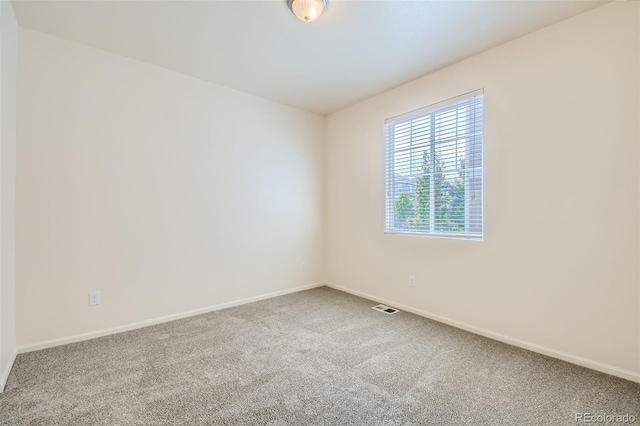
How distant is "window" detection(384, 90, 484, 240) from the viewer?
2.76 meters

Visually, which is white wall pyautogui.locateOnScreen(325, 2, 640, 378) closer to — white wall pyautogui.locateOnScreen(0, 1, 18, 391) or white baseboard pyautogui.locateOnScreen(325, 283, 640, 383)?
white baseboard pyautogui.locateOnScreen(325, 283, 640, 383)

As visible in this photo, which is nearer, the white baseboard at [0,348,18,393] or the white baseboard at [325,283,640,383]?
the white baseboard at [0,348,18,393]

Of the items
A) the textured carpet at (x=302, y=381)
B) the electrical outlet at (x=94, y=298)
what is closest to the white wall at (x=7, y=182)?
the textured carpet at (x=302, y=381)

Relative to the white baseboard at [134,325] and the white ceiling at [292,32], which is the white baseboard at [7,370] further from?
the white ceiling at [292,32]

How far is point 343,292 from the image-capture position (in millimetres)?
4074

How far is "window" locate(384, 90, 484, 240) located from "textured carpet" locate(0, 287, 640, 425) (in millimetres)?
1110

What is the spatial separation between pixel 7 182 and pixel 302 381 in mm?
2530

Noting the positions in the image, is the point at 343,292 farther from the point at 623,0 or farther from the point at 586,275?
the point at 623,0

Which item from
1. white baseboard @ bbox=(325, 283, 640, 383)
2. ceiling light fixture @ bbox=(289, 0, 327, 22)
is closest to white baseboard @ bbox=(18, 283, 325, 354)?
white baseboard @ bbox=(325, 283, 640, 383)

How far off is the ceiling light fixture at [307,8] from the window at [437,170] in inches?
63.8

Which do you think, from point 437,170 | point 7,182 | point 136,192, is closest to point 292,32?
point 437,170

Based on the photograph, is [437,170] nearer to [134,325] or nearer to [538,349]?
[538,349]

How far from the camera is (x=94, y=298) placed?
Answer: 8.48 feet

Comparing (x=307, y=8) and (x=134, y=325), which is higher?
(x=307, y=8)
